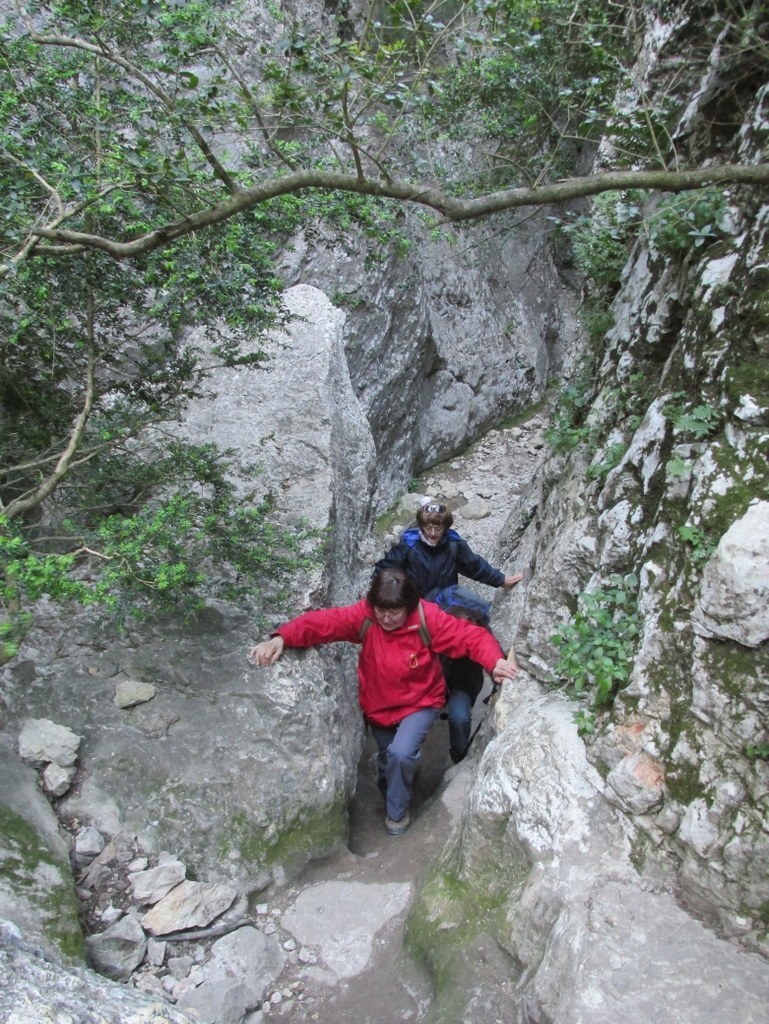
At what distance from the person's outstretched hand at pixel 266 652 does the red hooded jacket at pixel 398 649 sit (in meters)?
0.06

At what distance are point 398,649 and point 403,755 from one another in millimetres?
678

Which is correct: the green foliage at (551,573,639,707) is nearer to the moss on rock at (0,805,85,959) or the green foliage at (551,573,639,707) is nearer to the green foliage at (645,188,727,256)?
the green foliage at (645,188,727,256)

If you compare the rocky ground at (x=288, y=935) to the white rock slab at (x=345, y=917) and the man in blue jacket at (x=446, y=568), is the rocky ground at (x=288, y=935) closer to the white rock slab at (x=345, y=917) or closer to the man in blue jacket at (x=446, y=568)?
the white rock slab at (x=345, y=917)

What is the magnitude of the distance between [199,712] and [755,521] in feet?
11.4

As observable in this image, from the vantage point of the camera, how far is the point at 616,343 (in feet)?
15.9

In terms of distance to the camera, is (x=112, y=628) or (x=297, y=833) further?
(x=112, y=628)

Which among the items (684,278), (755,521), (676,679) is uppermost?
(684,278)

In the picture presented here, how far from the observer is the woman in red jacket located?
172 inches

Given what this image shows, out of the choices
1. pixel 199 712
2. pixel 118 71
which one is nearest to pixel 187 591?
pixel 199 712

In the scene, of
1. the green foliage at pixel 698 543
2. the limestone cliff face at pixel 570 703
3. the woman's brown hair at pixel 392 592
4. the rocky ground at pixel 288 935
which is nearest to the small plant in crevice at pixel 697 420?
the limestone cliff face at pixel 570 703

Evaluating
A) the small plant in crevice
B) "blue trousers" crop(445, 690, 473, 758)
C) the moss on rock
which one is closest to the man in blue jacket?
"blue trousers" crop(445, 690, 473, 758)

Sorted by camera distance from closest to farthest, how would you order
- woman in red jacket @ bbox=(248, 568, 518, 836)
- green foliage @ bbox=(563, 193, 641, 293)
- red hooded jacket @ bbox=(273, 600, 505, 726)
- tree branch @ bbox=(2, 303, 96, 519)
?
tree branch @ bbox=(2, 303, 96, 519)
woman in red jacket @ bbox=(248, 568, 518, 836)
red hooded jacket @ bbox=(273, 600, 505, 726)
green foliage @ bbox=(563, 193, 641, 293)

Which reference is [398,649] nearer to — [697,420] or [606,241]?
[697,420]

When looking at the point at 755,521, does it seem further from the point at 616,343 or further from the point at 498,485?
the point at 498,485
